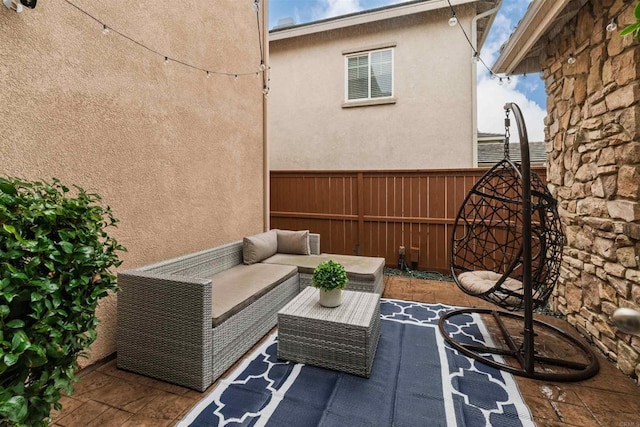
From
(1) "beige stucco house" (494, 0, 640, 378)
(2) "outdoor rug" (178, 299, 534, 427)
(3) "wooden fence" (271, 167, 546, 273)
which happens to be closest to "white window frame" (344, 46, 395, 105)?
(3) "wooden fence" (271, 167, 546, 273)

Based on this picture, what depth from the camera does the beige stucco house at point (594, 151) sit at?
219 centimetres

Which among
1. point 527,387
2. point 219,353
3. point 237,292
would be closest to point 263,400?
point 219,353

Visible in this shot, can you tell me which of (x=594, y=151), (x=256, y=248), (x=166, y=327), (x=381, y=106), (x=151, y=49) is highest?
(x=381, y=106)

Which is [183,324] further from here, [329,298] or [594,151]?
[594,151]

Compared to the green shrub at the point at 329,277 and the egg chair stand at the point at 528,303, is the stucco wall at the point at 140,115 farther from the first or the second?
the egg chair stand at the point at 528,303

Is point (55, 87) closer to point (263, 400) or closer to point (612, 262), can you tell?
point (263, 400)

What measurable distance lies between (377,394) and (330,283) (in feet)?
2.76

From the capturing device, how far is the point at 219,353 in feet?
7.18

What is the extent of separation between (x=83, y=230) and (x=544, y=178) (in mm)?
5278

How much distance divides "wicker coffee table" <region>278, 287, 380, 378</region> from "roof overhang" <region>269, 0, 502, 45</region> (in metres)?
6.05

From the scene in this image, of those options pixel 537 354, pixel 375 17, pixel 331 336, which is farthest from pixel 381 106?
pixel 331 336

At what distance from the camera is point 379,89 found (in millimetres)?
6465

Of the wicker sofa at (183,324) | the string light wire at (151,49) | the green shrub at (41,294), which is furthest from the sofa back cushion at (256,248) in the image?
the green shrub at (41,294)

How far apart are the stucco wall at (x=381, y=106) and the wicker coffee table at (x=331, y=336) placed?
15.0 ft
